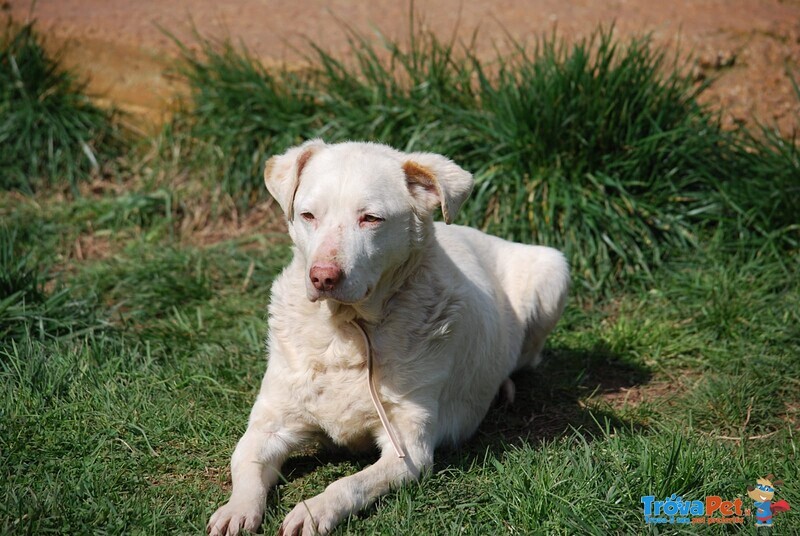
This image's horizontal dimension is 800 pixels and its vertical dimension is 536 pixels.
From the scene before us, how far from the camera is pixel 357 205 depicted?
10.3 ft

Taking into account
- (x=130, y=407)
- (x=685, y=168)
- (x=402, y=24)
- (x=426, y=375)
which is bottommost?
(x=130, y=407)

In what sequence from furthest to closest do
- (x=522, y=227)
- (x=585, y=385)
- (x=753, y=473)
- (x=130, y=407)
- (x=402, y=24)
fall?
(x=402, y=24), (x=522, y=227), (x=585, y=385), (x=130, y=407), (x=753, y=473)

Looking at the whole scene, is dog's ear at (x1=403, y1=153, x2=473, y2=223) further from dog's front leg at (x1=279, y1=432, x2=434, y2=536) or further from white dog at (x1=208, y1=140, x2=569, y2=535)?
dog's front leg at (x1=279, y1=432, x2=434, y2=536)

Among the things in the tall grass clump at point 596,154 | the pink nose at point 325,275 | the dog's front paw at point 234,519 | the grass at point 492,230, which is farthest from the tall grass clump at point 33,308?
the tall grass clump at point 596,154

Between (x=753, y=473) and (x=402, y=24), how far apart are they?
4327 millimetres

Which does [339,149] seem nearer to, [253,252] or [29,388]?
[29,388]

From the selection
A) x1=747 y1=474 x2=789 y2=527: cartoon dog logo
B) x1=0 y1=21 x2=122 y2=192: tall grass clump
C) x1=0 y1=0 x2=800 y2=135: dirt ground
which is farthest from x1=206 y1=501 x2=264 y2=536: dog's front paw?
x1=0 y1=0 x2=800 y2=135: dirt ground

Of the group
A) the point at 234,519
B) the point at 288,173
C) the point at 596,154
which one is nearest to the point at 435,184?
the point at 288,173

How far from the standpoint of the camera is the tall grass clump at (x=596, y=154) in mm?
5309

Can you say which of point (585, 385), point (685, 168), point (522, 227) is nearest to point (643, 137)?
point (685, 168)

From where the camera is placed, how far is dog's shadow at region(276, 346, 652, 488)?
3.64 m

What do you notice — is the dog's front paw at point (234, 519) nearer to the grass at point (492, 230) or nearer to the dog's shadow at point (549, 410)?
the grass at point (492, 230)

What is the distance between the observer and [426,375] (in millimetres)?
3434

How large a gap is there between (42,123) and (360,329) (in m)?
3.96
